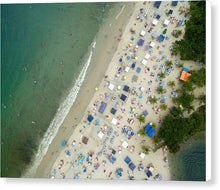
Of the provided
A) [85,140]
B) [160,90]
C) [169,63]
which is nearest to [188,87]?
[160,90]

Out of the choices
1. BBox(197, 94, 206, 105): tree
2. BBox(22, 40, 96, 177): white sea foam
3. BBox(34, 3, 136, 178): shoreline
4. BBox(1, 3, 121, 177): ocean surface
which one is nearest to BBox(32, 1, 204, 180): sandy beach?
BBox(34, 3, 136, 178): shoreline

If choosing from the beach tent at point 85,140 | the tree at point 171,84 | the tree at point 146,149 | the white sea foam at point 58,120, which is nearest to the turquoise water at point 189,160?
the tree at point 146,149

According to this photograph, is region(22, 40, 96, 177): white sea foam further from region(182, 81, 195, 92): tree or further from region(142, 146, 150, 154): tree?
region(182, 81, 195, 92): tree

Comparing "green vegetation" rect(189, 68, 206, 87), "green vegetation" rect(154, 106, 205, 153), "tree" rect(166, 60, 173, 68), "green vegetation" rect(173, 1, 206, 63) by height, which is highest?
"green vegetation" rect(173, 1, 206, 63)

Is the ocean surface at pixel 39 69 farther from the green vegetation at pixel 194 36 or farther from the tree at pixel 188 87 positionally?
the tree at pixel 188 87

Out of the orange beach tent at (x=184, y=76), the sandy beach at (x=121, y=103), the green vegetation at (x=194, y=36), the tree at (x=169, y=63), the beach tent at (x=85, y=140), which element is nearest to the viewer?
the green vegetation at (x=194, y=36)

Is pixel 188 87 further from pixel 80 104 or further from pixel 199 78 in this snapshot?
pixel 80 104
